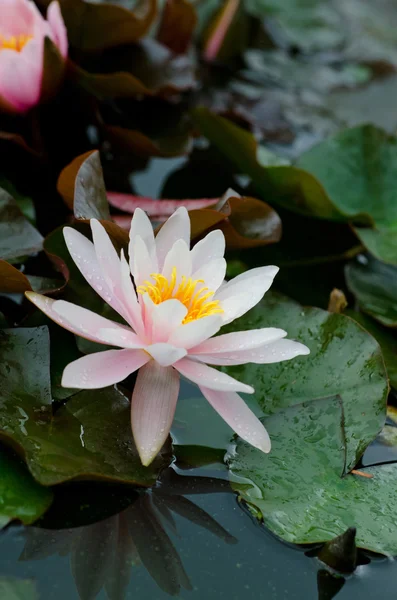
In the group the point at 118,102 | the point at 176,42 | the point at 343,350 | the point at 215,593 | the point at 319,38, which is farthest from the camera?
the point at 319,38

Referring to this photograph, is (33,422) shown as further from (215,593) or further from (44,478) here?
(215,593)

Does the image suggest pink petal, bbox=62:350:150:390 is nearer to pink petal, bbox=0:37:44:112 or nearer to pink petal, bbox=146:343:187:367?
pink petal, bbox=146:343:187:367

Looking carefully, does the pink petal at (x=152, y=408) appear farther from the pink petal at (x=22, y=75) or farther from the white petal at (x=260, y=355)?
the pink petal at (x=22, y=75)

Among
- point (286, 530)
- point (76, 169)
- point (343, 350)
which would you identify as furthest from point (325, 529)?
point (76, 169)

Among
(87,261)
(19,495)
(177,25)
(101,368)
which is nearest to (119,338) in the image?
(101,368)

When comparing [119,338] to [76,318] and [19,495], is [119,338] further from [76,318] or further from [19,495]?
[19,495]

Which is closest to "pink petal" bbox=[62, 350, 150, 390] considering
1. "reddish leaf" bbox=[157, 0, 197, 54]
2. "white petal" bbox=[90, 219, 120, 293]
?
"white petal" bbox=[90, 219, 120, 293]

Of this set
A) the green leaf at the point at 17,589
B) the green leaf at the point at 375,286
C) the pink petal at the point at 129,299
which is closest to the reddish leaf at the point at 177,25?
the green leaf at the point at 375,286
